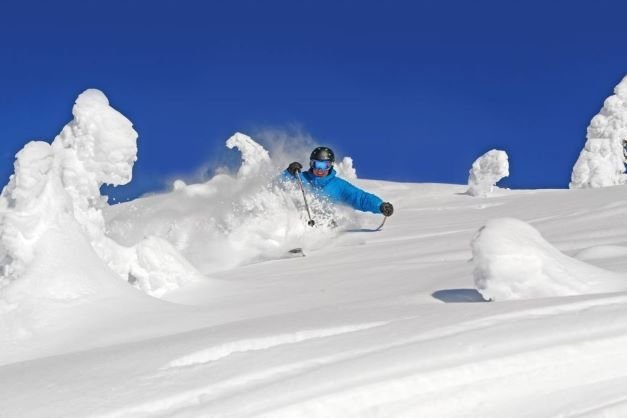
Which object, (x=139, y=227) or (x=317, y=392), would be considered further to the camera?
(x=139, y=227)

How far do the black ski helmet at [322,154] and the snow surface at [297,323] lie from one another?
316 centimetres

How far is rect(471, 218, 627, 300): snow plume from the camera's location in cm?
316


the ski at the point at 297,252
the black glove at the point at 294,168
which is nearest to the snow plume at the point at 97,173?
the ski at the point at 297,252

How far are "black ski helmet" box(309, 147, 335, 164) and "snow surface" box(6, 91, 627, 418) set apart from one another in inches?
125

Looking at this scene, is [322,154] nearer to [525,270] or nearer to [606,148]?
[525,270]

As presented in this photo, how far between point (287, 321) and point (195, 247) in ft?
16.0

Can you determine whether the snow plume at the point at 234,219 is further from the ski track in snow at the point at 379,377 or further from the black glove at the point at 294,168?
the ski track in snow at the point at 379,377

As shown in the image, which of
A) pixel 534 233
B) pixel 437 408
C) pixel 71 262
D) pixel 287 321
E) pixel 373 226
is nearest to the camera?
pixel 437 408

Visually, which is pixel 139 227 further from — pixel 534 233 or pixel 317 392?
pixel 317 392

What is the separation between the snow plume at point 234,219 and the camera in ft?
→ 25.2

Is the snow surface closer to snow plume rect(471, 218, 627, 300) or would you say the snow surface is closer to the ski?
snow plume rect(471, 218, 627, 300)

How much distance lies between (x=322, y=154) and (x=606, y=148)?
22006 mm

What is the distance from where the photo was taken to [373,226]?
9.86 metres

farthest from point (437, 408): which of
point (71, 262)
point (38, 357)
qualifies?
point (71, 262)
